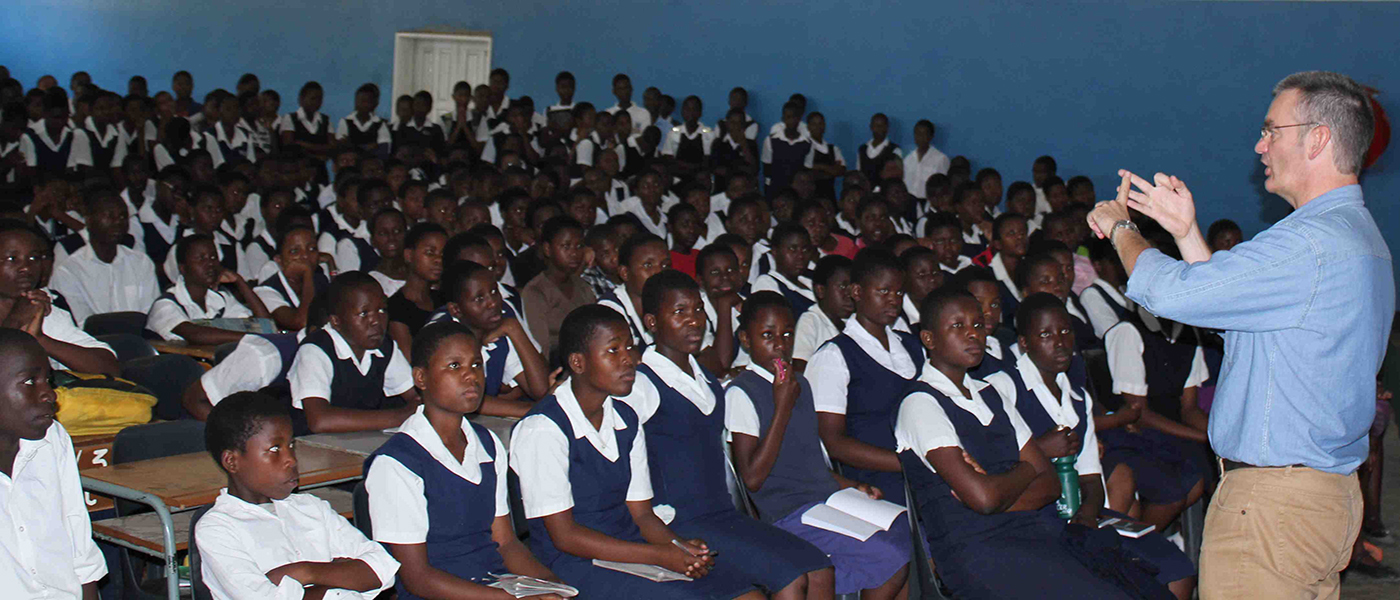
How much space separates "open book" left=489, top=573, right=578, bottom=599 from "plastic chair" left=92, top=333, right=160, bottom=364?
2063 mm

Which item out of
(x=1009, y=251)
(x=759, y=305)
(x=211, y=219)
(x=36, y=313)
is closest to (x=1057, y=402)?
(x=759, y=305)

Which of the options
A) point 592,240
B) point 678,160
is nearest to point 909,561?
point 592,240

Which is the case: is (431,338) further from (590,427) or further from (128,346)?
(128,346)

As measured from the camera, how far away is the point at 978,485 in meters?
2.83

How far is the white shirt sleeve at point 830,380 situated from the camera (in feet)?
11.4

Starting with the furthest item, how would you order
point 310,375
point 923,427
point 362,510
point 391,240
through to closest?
1. point 391,240
2. point 310,375
3. point 923,427
4. point 362,510

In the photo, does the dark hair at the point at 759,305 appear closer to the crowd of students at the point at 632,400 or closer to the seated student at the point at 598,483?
the crowd of students at the point at 632,400

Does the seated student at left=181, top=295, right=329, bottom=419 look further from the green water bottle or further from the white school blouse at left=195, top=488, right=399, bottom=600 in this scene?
the green water bottle

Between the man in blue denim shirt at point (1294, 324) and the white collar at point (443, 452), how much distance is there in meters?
1.37

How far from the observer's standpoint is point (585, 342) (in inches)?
112

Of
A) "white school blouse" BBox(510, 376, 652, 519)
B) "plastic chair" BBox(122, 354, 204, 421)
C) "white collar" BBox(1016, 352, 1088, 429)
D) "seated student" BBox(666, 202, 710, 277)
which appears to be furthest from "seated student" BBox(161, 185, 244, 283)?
"white collar" BBox(1016, 352, 1088, 429)

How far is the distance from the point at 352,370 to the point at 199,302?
1677 millimetres

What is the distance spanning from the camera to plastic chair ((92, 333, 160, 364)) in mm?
4039

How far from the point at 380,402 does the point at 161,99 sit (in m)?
6.78
